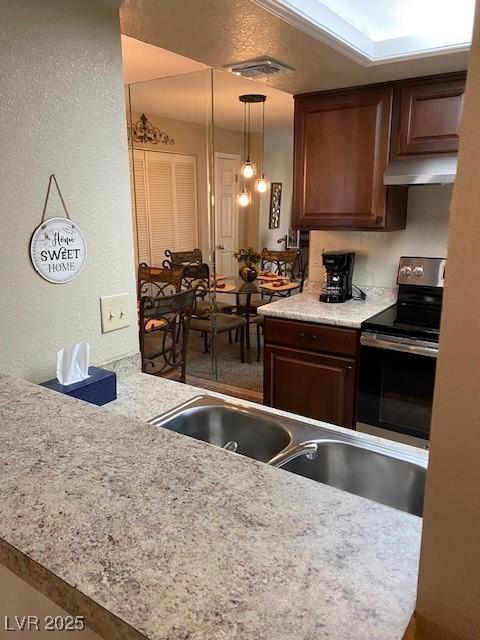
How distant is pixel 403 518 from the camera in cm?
76

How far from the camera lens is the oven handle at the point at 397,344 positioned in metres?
2.33

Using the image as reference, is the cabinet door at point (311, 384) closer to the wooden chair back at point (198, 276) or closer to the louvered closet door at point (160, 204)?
the wooden chair back at point (198, 276)

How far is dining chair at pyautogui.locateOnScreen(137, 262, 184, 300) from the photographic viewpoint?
4453 mm

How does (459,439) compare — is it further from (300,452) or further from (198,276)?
(198,276)

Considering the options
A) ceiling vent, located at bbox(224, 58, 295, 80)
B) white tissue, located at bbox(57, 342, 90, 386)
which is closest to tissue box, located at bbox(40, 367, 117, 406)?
white tissue, located at bbox(57, 342, 90, 386)

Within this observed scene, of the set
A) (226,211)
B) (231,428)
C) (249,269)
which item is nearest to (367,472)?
(231,428)

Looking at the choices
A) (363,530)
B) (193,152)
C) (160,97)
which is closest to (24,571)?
(363,530)

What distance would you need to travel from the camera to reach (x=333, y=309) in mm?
2812

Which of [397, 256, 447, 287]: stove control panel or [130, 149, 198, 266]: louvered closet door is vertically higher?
[130, 149, 198, 266]: louvered closet door

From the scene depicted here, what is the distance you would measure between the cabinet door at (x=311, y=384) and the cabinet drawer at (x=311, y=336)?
0.04m

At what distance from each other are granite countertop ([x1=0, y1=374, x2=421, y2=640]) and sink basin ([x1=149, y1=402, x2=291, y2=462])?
52cm

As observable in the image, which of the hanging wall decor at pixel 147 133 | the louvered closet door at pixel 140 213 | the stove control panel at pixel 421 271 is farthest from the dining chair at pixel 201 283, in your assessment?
the stove control panel at pixel 421 271

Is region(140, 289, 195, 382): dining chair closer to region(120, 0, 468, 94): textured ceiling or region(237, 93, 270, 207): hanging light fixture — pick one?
region(120, 0, 468, 94): textured ceiling

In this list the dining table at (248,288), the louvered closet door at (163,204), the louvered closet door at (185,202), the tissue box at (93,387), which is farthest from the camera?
the louvered closet door at (185,202)
